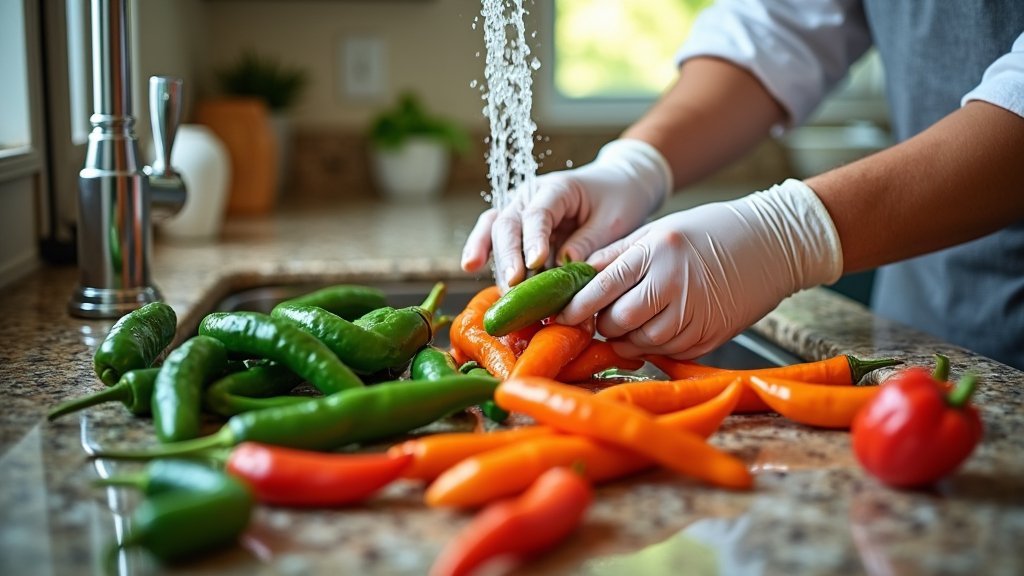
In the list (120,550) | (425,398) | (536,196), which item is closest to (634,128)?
(536,196)

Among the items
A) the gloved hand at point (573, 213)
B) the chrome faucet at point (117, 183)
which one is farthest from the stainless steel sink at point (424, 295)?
the chrome faucet at point (117, 183)

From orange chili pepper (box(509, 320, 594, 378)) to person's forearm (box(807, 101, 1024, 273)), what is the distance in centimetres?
35

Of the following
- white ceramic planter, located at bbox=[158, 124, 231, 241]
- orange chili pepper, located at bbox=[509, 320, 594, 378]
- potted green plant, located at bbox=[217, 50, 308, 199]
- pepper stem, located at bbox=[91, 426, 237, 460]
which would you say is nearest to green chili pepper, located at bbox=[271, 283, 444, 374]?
orange chili pepper, located at bbox=[509, 320, 594, 378]

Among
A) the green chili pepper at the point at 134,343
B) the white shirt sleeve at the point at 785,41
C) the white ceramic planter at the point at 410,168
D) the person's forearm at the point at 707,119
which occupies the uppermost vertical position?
the white shirt sleeve at the point at 785,41

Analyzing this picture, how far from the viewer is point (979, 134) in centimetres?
119

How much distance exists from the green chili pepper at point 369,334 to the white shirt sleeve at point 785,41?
87cm

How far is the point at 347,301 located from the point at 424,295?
0.67m

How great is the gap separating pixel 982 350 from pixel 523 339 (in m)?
0.89

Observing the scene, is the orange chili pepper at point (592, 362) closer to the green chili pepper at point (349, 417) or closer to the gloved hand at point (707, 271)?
the gloved hand at point (707, 271)

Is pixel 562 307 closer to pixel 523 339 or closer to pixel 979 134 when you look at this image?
pixel 523 339

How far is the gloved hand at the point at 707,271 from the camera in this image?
3.67 feet

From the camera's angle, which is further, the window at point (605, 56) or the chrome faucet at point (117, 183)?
the window at point (605, 56)

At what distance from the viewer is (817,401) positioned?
3.05 feet

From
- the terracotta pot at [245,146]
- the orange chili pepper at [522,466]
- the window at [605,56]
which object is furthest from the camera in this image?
the window at [605,56]
